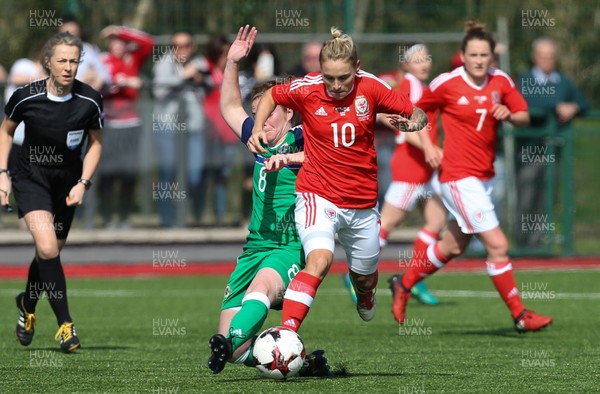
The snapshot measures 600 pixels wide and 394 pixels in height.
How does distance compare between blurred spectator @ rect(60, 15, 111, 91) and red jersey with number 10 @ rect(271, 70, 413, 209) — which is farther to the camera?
blurred spectator @ rect(60, 15, 111, 91)

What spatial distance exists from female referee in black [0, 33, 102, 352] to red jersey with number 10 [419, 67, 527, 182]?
2.84 metres

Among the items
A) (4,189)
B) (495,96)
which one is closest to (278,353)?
(4,189)

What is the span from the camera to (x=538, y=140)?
16734mm

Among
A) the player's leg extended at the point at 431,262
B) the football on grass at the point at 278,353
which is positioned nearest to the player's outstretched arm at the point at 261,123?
the football on grass at the point at 278,353

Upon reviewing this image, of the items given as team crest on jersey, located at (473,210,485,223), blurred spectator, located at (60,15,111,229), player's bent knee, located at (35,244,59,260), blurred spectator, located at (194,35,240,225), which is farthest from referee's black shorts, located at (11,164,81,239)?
blurred spectator, located at (194,35,240,225)

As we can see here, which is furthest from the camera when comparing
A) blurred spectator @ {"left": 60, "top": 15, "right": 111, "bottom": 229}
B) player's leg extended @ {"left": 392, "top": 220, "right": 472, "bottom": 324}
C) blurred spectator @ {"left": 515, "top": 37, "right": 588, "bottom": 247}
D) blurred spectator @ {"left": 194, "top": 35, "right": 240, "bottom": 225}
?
blurred spectator @ {"left": 515, "top": 37, "right": 588, "bottom": 247}

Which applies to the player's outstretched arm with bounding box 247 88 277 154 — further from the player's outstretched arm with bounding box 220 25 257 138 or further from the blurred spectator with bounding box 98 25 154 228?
the blurred spectator with bounding box 98 25 154 228

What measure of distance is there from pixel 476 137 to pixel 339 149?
10.0 ft

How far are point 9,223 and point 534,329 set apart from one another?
8.46 metres

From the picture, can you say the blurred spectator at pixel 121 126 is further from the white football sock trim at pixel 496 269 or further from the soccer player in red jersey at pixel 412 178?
the white football sock trim at pixel 496 269

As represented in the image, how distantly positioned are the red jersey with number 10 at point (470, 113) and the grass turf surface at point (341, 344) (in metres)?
1.31

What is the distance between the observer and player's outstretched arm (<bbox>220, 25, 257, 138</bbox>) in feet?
25.3

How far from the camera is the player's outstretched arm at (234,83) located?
303 inches

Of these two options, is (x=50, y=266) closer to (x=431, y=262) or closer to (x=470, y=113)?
(x=431, y=262)
